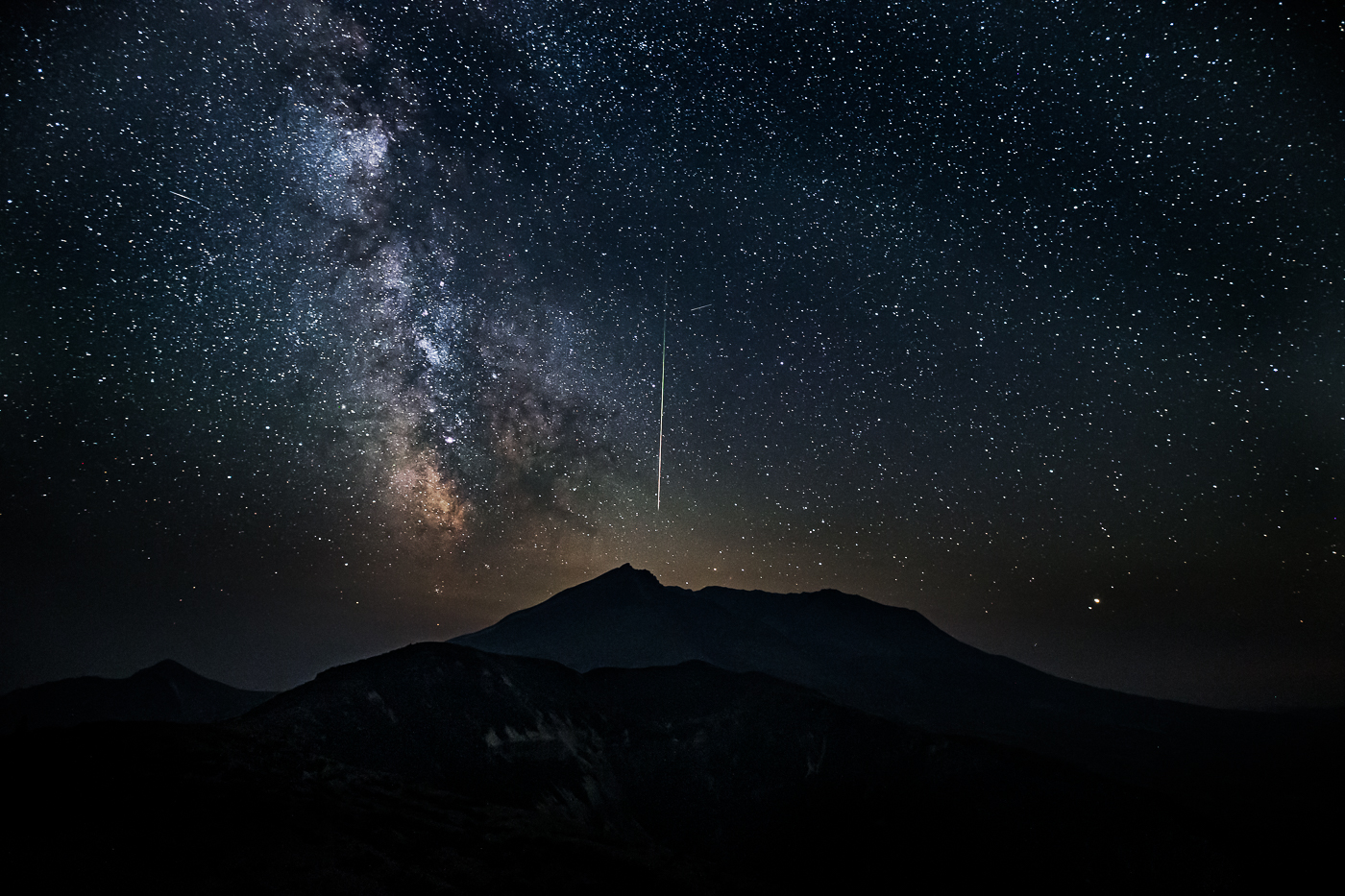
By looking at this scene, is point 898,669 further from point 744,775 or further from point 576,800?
point 576,800

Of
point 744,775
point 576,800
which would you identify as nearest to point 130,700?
point 576,800

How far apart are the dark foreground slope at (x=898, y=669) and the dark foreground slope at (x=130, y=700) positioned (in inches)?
2217

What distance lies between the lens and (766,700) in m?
69.7

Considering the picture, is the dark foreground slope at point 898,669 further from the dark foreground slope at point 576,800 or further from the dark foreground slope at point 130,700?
the dark foreground slope at point 130,700

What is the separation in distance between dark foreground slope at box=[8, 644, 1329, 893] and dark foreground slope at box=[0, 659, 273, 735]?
322 feet

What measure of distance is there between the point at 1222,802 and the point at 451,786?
118 meters

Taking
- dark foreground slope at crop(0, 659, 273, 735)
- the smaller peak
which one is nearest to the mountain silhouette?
dark foreground slope at crop(0, 659, 273, 735)

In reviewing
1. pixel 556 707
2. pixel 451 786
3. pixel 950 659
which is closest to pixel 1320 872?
pixel 556 707

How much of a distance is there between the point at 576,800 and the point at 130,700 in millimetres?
130785

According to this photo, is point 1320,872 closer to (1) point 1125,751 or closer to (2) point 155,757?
(1) point 1125,751

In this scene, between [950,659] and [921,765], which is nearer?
[921,765]

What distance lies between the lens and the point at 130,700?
125 meters

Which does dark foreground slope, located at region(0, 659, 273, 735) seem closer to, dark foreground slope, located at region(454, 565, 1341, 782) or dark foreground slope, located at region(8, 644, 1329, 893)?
dark foreground slope, located at region(454, 565, 1341, 782)

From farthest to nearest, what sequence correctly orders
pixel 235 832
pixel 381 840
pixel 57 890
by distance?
pixel 381 840 → pixel 235 832 → pixel 57 890
